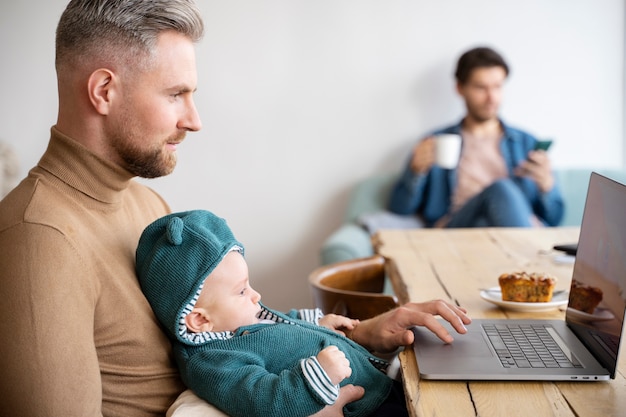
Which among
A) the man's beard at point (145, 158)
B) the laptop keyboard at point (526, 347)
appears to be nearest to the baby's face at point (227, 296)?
the man's beard at point (145, 158)

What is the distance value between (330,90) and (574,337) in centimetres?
309

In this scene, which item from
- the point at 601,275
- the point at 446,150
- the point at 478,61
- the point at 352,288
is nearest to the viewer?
the point at 601,275

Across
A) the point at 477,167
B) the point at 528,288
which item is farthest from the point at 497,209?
the point at 528,288

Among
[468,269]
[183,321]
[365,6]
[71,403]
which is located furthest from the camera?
[365,6]

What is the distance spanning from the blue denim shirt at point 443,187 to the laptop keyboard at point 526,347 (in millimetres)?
2490

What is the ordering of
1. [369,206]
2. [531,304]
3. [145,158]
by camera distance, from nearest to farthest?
[145,158] → [531,304] → [369,206]

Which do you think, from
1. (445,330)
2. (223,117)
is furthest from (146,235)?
(223,117)

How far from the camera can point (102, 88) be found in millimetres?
1457

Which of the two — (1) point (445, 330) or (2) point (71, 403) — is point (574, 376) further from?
(2) point (71, 403)

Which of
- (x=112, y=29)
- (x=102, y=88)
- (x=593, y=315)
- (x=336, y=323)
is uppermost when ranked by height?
(x=112, y=29)

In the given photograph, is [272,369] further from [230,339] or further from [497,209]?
[497,209]

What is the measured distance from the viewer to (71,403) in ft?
4.13

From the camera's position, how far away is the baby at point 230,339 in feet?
4.33

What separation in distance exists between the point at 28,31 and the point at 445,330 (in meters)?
3.66
